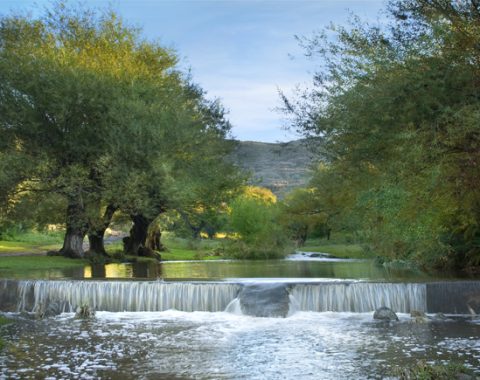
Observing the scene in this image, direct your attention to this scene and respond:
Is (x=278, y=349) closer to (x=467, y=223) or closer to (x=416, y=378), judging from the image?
(x=416, y=378)

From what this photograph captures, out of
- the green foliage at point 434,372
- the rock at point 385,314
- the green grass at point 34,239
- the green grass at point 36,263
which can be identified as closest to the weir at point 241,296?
the rock at point 385,314

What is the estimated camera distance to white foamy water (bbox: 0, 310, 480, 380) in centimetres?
1264

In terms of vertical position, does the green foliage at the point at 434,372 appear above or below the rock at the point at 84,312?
above

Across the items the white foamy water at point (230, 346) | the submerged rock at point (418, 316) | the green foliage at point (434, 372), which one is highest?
the green foliage at point (434, 372)

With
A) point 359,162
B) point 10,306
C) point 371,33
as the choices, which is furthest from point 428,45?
point 10,306

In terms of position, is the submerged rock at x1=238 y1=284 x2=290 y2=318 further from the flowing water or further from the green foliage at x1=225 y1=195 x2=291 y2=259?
the green foliage at x1=225 y1=195 x2=291 y2=259

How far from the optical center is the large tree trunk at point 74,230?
34156 mm

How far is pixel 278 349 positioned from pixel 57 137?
2404cm

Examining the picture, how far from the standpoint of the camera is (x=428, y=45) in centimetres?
1794

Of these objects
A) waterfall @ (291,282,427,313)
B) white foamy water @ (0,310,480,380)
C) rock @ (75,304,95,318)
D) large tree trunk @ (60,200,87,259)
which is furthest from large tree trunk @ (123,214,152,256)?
waterfall @ (291,282,427,313)

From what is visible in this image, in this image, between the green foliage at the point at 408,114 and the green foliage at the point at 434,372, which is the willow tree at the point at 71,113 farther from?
the green foliage at the point at 434,372

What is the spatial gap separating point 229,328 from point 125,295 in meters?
5.92

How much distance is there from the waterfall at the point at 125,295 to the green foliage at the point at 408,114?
699 centimetres

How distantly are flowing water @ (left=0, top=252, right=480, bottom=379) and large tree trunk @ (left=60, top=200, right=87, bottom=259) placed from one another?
7132mm
